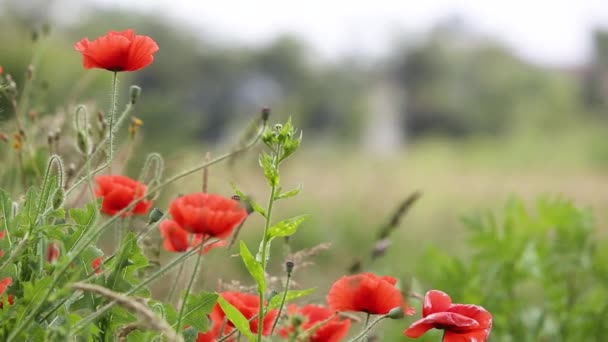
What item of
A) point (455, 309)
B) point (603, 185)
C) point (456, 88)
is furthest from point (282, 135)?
point (456, 88)

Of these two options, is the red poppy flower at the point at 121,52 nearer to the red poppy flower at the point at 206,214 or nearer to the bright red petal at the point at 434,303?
the red poppy flower at the point at 206,214

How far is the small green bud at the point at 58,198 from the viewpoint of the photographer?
69 cm

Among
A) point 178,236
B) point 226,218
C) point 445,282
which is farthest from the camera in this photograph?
point 445,282

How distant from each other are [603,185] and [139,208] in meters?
9.26

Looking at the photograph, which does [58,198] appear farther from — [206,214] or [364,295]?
[364,295]

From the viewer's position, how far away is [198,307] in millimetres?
729

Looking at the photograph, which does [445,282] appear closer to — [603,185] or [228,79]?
[603,185]

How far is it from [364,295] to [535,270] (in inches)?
33.3

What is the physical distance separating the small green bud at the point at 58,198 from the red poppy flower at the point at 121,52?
0.12m

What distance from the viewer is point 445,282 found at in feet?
4.70

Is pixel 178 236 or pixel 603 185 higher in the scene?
pixel 178 236

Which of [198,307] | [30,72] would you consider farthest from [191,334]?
[30,72]

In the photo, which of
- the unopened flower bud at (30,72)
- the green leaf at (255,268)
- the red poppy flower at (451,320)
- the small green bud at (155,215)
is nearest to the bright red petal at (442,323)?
the red poppy flower at (451,320)

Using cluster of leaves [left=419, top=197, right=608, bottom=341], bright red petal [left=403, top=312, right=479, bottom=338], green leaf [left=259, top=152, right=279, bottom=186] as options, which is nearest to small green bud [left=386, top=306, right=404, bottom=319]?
bright red petal [left=403, top=312, right=479, bottom=338]
